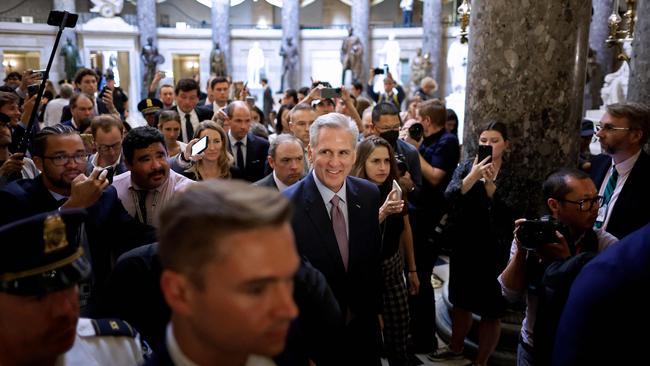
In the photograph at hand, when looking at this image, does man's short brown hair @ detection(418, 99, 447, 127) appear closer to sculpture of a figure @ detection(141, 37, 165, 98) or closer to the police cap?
the police cap

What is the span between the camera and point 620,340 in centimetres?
110

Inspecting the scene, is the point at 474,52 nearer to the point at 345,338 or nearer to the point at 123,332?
the point at 345,338

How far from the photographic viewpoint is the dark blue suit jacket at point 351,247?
228cm

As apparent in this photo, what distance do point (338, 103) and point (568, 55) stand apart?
282cm

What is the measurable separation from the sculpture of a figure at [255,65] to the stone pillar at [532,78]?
2003cm

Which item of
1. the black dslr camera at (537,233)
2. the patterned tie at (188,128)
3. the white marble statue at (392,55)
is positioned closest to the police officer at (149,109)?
the patterned tie at (188,128)

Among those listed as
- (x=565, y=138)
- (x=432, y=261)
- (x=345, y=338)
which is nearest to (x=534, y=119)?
(x=565, y=138)

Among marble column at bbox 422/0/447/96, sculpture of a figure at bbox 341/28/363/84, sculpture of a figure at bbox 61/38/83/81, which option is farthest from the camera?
marble column at bbox 422/0/447/96

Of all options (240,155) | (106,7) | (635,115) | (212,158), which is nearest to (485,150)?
Result: (635,115)

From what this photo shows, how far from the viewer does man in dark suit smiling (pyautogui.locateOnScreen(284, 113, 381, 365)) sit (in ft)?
7.50

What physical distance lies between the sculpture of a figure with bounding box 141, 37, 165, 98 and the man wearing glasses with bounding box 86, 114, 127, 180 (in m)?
19.1

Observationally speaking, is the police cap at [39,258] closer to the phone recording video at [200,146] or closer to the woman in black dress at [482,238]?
the phone recording video at [200,146]

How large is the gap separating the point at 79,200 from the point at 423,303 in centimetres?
229

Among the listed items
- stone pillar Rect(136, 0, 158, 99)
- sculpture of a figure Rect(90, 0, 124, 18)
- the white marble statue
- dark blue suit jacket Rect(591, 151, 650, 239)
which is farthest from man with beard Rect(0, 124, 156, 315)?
sculpture of a figure Rect(90, 0, 124, 18)
